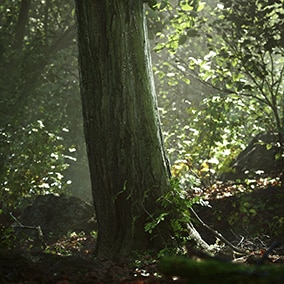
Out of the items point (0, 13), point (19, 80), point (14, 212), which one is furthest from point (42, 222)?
point (0, 13)

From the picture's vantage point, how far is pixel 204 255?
1.24 m

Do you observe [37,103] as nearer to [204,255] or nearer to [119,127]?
[119,127]

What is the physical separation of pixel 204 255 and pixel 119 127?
290 cm

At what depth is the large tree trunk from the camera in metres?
4.00

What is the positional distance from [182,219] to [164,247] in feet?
1.02

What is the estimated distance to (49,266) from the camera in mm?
2328

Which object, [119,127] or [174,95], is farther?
[174,95]

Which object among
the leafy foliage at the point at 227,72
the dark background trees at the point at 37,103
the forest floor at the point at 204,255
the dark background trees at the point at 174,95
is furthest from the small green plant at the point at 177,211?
the dark background trees at the point at 37,103

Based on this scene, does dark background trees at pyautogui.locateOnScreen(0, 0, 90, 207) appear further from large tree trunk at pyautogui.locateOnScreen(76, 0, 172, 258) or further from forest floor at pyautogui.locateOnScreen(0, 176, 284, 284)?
large tree trunk at pyautogui.locateOnScreen(76, 0, 172, 258)

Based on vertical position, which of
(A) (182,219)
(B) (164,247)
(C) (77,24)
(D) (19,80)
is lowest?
(B) (164,247)

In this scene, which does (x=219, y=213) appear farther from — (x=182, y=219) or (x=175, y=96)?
(x=175, y=96)

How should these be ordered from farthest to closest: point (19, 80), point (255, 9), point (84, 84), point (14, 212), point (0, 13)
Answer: point (0, 13)
point (19, 80)
point (14, 212)
point (255, 9)
point (84, 84)

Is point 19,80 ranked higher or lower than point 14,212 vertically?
higher

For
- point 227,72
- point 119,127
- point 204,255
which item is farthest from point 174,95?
point 204,255
